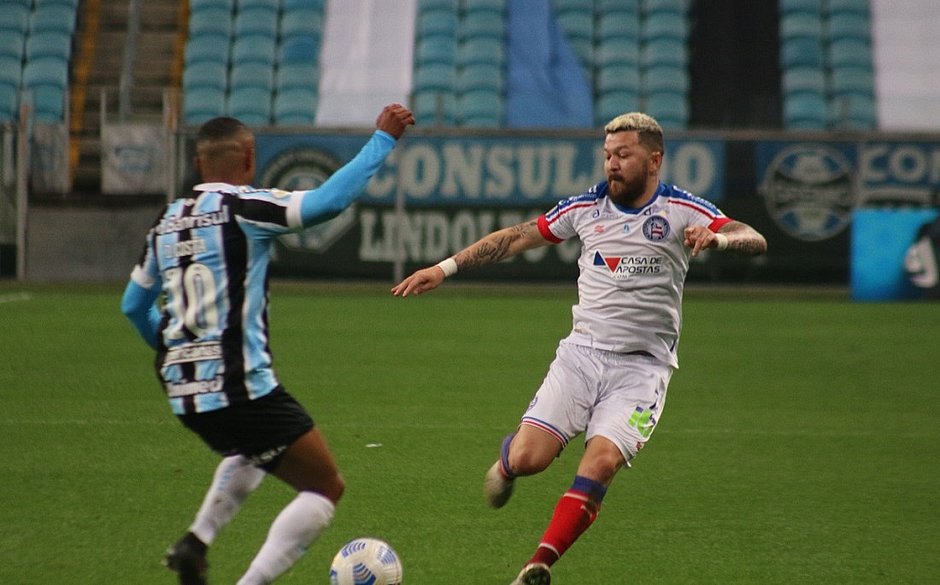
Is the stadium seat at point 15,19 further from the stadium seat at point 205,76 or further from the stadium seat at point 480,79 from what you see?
the stadium seat at point 480,79

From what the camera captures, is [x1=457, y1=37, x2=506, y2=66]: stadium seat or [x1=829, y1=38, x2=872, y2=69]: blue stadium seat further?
[x1=829, y1=38, x2=872, y2=69]: blue stadium seat

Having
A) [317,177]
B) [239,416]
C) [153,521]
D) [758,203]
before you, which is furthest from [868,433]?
[317,177]

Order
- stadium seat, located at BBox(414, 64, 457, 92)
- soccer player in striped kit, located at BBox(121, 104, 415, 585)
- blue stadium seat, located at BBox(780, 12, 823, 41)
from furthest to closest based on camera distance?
blue stadium seat, located at BBox(780, 12, 823, 41) → stadium seat, located at BBox(414, 64, 457, 92) → soccer player in striped kit, located at BBox(121, 104, 415, 585)

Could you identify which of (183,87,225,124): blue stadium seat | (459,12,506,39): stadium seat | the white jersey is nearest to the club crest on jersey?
the white jersey

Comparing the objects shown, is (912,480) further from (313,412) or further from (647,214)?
(313,412)

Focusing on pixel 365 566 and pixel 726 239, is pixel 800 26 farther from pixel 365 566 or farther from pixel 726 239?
pixel 365 566

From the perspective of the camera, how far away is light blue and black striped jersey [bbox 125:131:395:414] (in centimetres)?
430

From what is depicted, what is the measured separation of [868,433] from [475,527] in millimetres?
3690

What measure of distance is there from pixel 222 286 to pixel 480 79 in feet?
60.2

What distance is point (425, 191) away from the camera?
18016 mm

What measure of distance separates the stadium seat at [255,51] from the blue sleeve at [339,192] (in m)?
19.2

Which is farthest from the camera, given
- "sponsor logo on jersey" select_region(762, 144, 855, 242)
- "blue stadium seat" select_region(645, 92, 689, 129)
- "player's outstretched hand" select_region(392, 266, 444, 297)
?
"blue stadium seat" select_region(645, 92, 689, 129)

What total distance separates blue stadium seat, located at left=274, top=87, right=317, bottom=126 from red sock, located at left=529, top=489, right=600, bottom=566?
1731 centimetres

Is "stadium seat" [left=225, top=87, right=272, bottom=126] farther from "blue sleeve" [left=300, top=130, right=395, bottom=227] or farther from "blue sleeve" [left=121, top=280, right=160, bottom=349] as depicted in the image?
"blue sleeve" [left=300, top=130, right=395, bottom=227]
